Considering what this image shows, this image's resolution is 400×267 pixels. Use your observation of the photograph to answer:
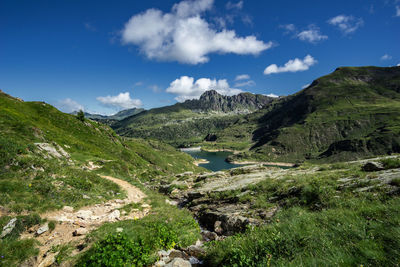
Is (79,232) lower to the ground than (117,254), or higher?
lower

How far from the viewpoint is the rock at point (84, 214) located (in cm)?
1032

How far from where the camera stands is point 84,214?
35.0 ft

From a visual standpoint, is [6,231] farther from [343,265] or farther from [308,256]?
[343,265]

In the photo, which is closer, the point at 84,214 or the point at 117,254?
the point at 117,254

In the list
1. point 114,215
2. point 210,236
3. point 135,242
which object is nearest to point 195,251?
point 135,242

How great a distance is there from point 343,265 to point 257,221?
22.9ft

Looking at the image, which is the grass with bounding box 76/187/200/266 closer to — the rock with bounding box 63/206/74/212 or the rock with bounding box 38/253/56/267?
the rock with bounding box 38/253/56/267

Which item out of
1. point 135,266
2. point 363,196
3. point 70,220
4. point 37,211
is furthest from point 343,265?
point 37,211

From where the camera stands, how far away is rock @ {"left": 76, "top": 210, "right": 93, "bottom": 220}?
10320mm

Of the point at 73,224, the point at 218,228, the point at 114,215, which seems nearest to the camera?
the point at 73,224

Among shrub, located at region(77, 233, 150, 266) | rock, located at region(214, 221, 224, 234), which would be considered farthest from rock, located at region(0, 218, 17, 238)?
rock, located at region(214, 221, 224, 234)

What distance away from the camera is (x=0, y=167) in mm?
11609

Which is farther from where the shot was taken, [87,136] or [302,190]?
[87,136]

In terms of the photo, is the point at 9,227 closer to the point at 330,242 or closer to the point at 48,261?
the point at 48,261
